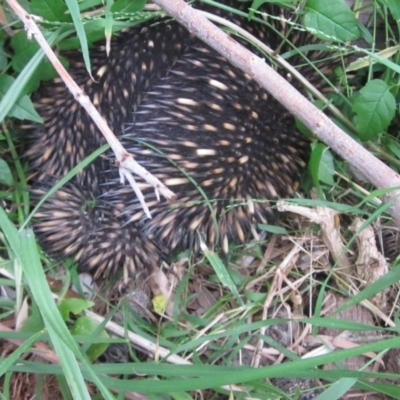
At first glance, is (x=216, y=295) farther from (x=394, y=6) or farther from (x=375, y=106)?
(x=394, y=6)

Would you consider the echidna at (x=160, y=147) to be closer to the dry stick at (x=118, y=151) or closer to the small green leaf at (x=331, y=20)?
the small green leaf at (x=331, y=20)

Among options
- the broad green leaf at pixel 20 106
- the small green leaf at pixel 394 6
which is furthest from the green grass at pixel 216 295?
the small green leaf at pixel 394 6

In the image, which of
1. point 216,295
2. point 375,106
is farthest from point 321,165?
point 216,295

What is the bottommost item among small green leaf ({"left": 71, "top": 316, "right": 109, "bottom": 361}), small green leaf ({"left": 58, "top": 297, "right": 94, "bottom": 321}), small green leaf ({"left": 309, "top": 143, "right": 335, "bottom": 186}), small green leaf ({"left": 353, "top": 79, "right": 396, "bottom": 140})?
small green leaf ({"left": 71, "top": 316, "right": 109, "bottom": 361})

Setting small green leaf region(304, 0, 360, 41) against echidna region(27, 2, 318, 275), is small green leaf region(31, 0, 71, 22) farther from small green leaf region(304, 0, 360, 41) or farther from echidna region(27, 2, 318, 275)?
small green leaf region(304, 0, 360, 41)

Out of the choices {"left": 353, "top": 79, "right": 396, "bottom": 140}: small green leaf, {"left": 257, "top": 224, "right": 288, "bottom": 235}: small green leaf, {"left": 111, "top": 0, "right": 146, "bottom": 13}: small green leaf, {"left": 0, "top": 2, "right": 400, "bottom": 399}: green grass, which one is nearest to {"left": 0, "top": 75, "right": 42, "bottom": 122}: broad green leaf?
{"left": 0, "top": 2, "right": 400, "bottom": 399}: green grass
